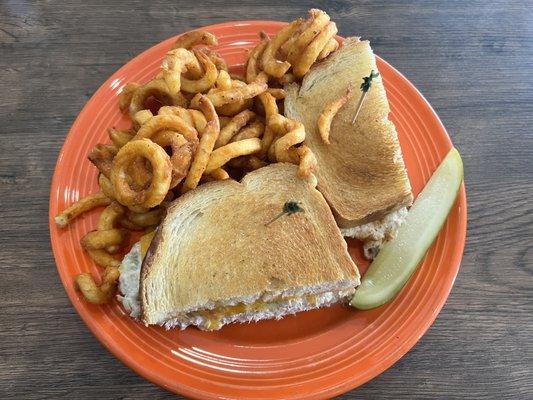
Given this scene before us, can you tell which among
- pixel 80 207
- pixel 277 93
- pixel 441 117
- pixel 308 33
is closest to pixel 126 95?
pixel 80 207

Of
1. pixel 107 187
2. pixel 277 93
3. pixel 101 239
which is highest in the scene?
pixel 277 93

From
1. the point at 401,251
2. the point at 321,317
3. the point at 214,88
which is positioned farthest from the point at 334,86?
the point at 321,317

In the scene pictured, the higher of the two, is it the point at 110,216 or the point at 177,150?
the point at 177,150

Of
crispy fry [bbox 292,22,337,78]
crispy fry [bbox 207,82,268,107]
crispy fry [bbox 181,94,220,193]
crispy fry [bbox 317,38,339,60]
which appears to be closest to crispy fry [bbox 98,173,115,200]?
crispy fry [bbox 181,94,220,193]

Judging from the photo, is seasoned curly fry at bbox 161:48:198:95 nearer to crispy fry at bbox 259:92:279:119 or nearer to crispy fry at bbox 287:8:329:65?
crispy fry at bbox 259:92:279:119

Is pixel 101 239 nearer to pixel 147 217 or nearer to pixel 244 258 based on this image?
pixel 147 217

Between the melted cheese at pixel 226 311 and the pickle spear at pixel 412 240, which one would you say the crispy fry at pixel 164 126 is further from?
the pickle spear at pixel 412 240

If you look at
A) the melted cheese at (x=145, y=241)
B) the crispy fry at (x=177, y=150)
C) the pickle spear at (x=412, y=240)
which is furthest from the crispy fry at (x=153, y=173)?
the pickle spear at (x=412, y=240)
